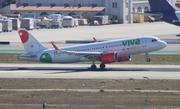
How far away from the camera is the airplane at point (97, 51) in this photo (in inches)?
2147

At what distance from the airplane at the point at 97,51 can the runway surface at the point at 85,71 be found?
1014 millimetres

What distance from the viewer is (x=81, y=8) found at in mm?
149750

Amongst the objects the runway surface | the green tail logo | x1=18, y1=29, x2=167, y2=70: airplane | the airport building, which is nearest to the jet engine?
x1=18, y1=29, x2=167, y2=70: airplane

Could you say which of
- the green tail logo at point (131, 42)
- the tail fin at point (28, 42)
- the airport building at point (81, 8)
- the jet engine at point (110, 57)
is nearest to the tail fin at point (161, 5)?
the airport building at point (81, 8)

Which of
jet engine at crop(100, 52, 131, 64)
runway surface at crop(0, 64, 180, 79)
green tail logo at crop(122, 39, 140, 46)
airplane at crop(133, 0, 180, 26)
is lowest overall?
runway surface at crop(0, 64, 180, 79)

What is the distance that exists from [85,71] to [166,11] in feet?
163

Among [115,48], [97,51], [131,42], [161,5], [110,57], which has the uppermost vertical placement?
[161,5]

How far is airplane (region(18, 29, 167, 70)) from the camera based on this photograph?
179 ft

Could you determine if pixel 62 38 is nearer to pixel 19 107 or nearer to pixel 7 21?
pixel 7 21

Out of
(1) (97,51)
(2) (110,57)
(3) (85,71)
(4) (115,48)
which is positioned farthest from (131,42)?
(3) (85,71)

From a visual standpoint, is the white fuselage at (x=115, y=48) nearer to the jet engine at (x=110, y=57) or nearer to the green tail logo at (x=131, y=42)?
the green tail logo at (x=131, y=42)

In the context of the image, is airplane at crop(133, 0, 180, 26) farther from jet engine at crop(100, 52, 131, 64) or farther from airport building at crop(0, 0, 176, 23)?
jet engine at crop(100, 52, 131, 64)

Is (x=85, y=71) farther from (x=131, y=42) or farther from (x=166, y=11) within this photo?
(x=166, y=11)

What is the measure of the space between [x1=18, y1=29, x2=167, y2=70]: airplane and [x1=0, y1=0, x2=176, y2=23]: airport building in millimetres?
86678
